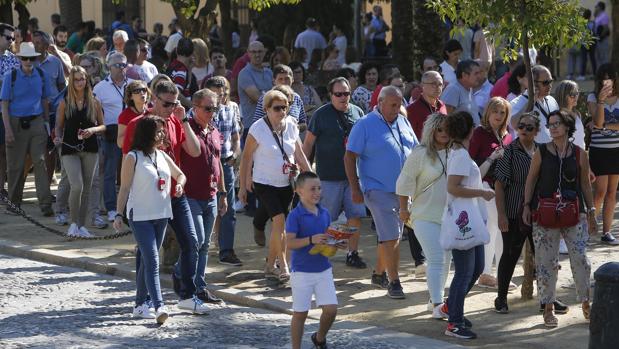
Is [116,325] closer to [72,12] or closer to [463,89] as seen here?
[463,89]

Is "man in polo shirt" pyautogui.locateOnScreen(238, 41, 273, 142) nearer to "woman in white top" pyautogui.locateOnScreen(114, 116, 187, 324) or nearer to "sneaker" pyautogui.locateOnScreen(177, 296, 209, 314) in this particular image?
"sneaker" pyautogui.locateOnScreen(177, 296, 209, 314)

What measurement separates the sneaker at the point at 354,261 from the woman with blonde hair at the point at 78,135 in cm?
322

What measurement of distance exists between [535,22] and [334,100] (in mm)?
1956

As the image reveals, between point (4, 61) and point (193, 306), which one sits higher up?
point (4, 61)

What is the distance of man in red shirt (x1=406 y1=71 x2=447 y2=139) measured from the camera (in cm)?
1261

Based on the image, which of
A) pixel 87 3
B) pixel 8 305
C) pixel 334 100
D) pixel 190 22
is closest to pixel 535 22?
pixel 334 100

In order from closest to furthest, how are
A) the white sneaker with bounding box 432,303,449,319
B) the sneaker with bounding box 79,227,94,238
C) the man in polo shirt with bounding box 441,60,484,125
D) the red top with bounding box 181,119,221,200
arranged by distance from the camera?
the white sneaker with bounding box 432,303,449,319 → the red top with bounding box 181,119,221,200 → the man in polo shirt with bounding box 441,60,484,125 → the sneaker with bounding box 79,227,94,238

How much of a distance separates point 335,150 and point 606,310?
4770 millimetres

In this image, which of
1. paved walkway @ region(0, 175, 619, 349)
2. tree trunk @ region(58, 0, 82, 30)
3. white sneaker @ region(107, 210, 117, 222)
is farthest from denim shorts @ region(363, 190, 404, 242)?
tree trunk @ region(58, 0, 82, 30)

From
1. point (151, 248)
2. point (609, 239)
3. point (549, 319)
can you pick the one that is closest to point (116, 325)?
point (151, 248)

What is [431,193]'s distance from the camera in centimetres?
1045

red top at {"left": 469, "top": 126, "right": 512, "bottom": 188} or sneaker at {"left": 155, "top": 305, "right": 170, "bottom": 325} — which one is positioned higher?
red top at {"left": 469, "top": 126, "right": 512, "bottom": 188}

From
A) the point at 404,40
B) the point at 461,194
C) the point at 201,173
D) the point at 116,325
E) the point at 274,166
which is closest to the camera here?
the point at 461,194

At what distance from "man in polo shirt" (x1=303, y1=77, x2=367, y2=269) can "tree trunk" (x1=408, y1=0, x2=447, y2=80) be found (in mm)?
8821
